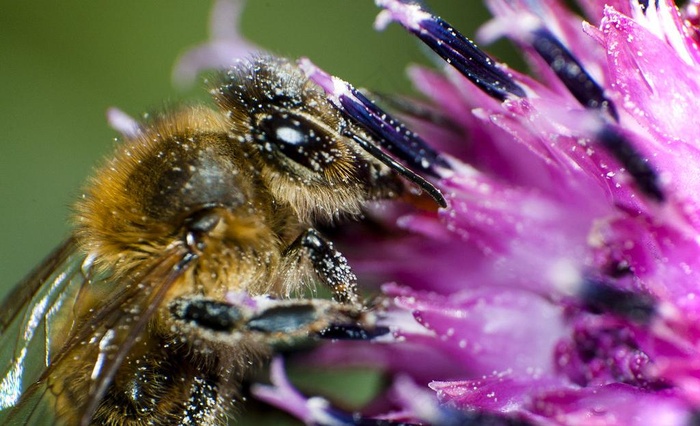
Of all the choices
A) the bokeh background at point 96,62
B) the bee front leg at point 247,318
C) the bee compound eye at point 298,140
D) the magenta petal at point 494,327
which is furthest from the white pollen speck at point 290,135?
the bokeh background at point 96,62

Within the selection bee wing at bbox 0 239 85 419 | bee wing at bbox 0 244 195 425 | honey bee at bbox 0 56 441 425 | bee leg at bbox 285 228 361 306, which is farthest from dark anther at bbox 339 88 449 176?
bee wing at bbox 0 239 85 419

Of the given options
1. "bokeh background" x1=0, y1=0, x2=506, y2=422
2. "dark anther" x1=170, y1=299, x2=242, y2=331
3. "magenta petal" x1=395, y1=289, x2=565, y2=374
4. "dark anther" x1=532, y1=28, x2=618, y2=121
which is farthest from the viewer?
"bokeh background" x1=0, y1=0, x2=506, y2=422

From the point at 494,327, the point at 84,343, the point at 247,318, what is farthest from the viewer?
the point at 494,327

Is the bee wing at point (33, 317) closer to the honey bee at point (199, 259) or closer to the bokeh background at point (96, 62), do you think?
the honey bee at point (199, 259)

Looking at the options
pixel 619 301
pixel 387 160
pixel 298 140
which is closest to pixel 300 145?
pixel 298 140

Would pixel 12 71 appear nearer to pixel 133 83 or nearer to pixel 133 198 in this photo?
pixel 133 83

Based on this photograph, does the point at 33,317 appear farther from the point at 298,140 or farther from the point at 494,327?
the point at 494,327

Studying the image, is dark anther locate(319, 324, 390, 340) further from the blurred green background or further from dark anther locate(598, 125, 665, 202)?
the blurred green background

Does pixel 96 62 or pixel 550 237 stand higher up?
pixel 96 62
